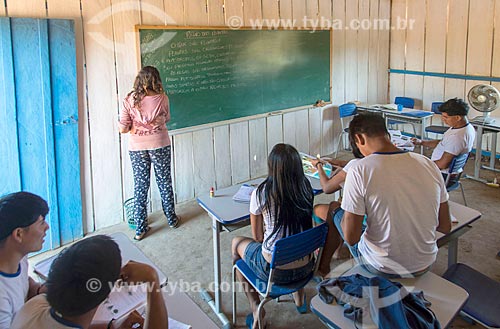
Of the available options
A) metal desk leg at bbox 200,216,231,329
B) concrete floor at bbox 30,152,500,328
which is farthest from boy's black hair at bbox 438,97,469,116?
metal desk leg at bbox 200,216,231,329

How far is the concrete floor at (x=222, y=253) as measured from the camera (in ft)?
9.70

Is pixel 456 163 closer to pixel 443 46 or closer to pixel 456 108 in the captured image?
pixel 456 108

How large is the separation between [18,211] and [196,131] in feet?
10.5

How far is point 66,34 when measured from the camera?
12.0 feet

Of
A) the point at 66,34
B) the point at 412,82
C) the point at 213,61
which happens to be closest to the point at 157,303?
the point at 66,34

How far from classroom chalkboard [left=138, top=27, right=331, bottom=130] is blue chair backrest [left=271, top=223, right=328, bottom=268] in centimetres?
258

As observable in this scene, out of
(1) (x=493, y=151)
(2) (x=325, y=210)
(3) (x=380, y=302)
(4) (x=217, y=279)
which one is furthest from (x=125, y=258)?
(1) (x=493, y=151)

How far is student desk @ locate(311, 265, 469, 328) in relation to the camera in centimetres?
181

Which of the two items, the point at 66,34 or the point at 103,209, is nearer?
A: the point at 66,34

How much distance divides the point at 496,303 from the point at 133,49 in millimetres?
3540

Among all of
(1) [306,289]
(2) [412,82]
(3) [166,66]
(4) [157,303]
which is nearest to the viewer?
(4) [157,303]

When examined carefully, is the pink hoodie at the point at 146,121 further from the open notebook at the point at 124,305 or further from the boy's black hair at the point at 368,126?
the open notebook at the point at 124,305

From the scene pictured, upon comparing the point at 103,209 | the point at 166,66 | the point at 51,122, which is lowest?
the point at 103,209

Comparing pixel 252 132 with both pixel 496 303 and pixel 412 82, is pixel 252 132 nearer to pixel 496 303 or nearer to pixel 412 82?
pixel 412 82
